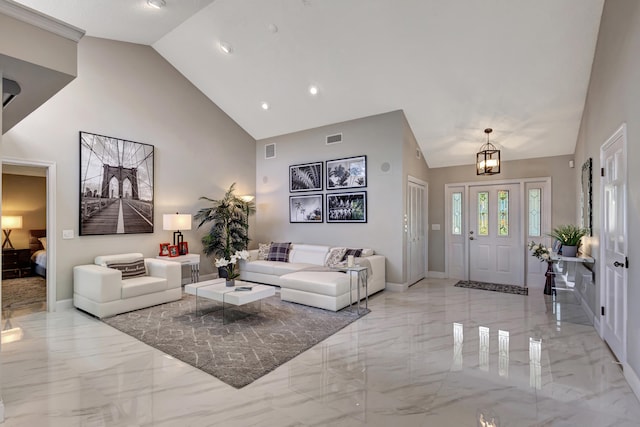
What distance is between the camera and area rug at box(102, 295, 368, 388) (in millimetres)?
2834

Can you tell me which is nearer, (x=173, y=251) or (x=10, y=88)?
(x=10, y=88)

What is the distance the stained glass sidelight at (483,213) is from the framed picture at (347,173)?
2506 millimetres

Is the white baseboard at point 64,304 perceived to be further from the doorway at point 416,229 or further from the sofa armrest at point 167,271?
the doorway at point 416,229

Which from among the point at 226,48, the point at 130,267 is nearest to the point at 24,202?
the point at 130,267

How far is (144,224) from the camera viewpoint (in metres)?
5.48

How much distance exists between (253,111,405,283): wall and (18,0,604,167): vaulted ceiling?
14.6 inches

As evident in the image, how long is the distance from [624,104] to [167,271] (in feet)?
18.7

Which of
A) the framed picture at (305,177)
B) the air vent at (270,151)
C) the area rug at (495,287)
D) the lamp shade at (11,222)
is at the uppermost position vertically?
the air vent at (270,151)

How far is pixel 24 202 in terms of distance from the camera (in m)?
7.29

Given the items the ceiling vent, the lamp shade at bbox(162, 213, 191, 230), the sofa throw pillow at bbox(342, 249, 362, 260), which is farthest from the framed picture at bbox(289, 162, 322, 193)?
the ceiling vent

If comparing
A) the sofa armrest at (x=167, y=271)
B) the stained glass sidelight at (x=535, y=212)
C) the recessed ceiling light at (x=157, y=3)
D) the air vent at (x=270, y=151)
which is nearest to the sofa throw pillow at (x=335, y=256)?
the sofa armrest at (x=167, y=271)

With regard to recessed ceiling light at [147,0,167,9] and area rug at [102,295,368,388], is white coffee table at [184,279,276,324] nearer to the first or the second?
area rug at [102,295,368,388]

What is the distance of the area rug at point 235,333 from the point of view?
283 cm

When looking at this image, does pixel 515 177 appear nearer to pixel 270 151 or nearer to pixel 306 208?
pixel 306 208
